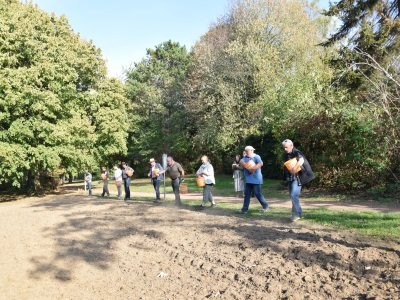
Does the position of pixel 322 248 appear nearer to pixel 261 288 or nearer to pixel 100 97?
pixel 261 288

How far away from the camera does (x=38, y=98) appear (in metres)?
21.7

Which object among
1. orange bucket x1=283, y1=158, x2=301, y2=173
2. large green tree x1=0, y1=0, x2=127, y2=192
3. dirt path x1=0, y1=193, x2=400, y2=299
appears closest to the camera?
dirt path x1=0, y1=193, x2=400, y2=299

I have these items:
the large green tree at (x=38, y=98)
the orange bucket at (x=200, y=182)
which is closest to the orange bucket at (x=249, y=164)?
the orange bucket at (x=200, y=182)

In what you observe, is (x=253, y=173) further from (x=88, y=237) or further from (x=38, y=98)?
(x=38, y=98)

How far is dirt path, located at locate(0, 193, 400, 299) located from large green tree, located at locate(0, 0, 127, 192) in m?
10.9

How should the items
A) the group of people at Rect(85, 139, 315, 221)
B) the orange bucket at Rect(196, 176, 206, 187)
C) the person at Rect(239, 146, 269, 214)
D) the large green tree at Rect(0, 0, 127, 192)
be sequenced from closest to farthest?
the group of people at Rect(85, 139, 315, 221)
the person at Rect(239, 146, 269, 214)
the orange bucket at Rect(196, 176, 206, 187)
the large green tree at Rect(0, 0, 127, 192)

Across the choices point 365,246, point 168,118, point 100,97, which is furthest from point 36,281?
point 168,118

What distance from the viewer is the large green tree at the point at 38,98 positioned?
21188 millimetres

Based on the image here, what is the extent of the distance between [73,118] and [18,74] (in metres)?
4.34

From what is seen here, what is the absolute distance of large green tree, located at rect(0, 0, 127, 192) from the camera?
69.5 feet

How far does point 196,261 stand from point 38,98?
1712cm

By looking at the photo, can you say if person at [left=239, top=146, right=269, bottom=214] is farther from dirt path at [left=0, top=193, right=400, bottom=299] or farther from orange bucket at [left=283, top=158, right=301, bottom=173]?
orange bucket at [left=283, top=158, right=301, bottom=173]

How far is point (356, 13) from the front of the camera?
15539 mm

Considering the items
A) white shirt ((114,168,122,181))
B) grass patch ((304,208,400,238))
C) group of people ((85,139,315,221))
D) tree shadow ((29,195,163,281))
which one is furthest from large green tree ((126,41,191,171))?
grass patch ((304,208,400,238))
